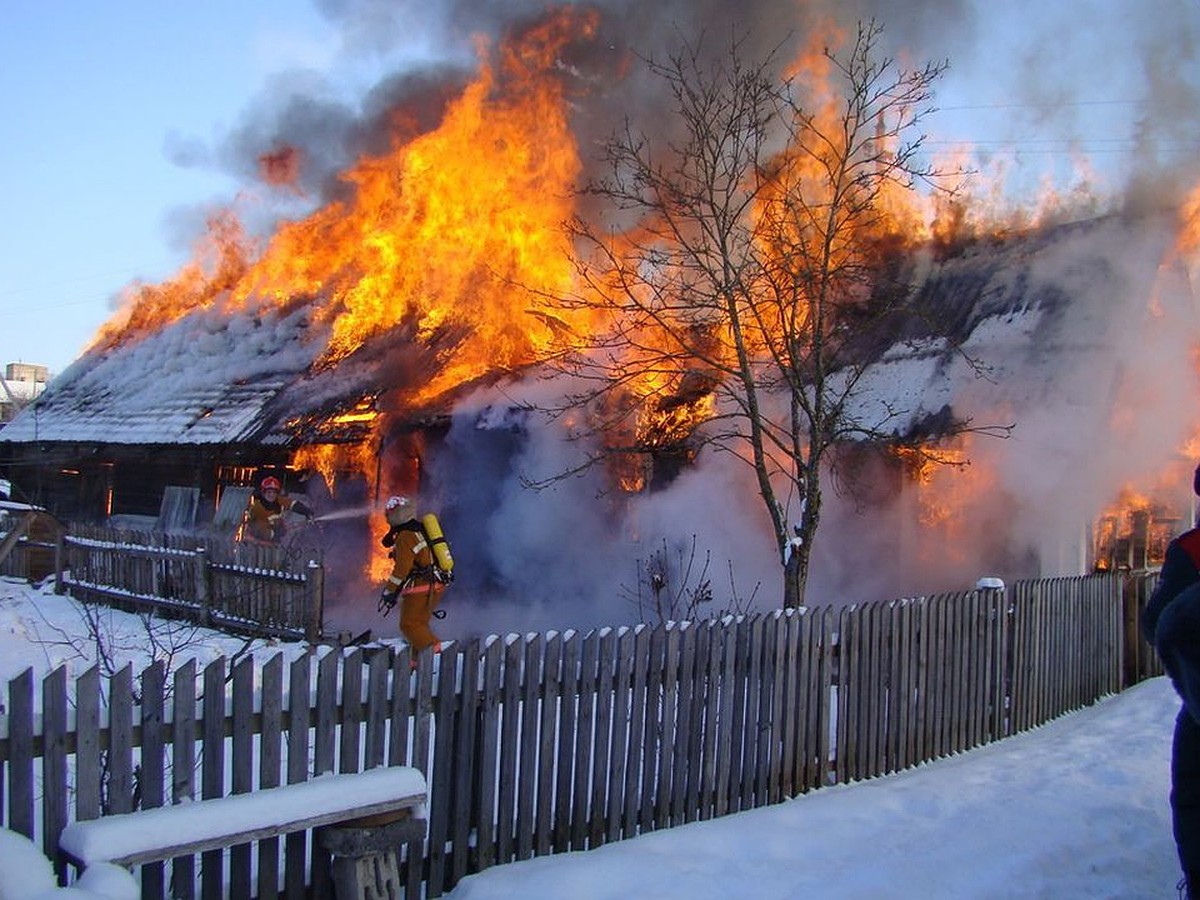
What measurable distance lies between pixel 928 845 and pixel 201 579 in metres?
9.63

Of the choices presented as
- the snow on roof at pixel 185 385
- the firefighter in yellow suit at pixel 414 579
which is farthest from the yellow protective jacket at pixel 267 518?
the firefighter in yellow suit at pixel 414 579

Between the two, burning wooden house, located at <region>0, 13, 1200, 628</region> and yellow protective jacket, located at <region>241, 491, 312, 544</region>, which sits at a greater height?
burning wooden house, located at <region>0, 13, 1200, 628</region>

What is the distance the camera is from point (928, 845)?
4.98 m

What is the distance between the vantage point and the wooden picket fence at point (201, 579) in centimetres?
1081

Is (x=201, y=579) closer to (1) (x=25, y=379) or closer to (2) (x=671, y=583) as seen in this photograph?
(2) (x=671, y=583)

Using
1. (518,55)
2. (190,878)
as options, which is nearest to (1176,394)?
(190,878)

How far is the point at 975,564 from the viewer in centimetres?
1251

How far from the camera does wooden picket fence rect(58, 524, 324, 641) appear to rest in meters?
10.8

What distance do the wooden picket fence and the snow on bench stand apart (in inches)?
276

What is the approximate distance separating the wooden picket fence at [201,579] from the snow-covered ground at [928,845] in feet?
21.5

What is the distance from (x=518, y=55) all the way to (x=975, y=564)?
1362cm

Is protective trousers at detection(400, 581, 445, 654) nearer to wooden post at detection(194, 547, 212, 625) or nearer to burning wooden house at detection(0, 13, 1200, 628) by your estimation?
burning wooden house at detection(0, 13, 1200, 628)

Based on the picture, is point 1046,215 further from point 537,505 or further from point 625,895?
Result: point 625,895

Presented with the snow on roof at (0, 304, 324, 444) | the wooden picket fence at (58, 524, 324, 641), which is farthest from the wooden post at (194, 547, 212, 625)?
the snow on roof at (0, 304, 324, 444)
